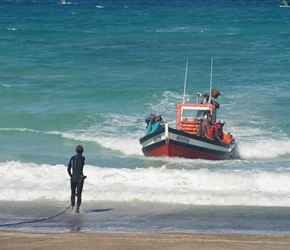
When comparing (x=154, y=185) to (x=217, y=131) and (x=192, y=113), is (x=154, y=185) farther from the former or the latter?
(x=192, y=113)

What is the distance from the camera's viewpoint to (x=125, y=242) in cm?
1395

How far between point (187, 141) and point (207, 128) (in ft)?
3.10

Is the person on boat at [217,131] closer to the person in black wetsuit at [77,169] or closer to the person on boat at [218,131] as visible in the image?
the person on boat at [218,131]

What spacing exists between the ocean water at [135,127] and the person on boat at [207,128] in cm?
82

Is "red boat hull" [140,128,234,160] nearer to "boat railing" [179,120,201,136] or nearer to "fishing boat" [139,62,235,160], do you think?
"fishing boat" [139,62,235,160]

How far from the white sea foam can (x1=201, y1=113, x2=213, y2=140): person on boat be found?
7.02 ft

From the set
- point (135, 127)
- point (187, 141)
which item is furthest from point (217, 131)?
point (135, 127)

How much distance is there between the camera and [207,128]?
922 inches

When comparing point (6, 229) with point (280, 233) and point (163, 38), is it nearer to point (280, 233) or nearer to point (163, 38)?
point (280, 233)

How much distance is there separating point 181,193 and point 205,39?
39.6 meters

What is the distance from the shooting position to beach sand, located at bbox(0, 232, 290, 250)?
1371cm

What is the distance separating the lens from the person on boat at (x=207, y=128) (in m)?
23.4

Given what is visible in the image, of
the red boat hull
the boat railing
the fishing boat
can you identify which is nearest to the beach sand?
the fishing boat

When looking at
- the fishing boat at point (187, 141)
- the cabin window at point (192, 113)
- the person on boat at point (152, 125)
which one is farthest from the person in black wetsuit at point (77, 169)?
the cabin window at point (192, 113)
